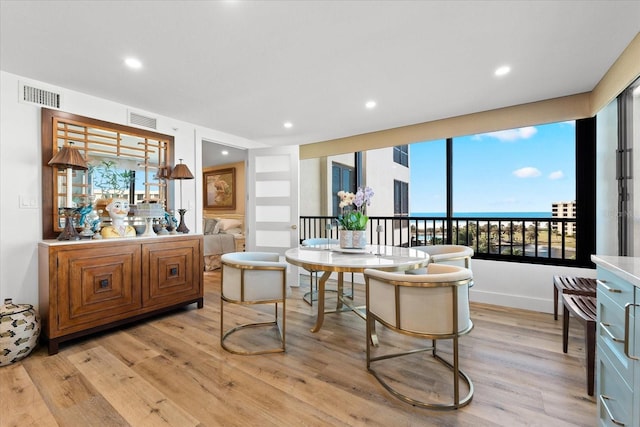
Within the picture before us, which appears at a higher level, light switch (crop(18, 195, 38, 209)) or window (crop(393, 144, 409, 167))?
window (crop(393, 144, 409, 167))

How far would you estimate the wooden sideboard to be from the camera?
2.26 metres

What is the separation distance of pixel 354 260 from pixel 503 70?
2.08m

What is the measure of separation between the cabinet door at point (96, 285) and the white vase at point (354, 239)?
206 cm

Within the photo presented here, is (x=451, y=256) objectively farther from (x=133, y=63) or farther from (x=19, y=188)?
(x=19, y=188)

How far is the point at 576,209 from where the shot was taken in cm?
306

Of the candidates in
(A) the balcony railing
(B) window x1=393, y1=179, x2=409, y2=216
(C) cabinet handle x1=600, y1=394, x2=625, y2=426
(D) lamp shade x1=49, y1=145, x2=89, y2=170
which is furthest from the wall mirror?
(B) window x1=393, y1=179, x2=409, y2=216

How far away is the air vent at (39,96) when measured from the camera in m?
2.45

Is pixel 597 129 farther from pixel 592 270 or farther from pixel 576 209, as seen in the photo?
pixel 592 270

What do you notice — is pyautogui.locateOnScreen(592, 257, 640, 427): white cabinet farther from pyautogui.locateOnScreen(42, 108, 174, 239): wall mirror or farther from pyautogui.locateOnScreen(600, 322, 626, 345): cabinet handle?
Result: pyautogui.locateOnScreen(42, 108, 174, 239): wall mirror

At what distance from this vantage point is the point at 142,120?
3295 mm

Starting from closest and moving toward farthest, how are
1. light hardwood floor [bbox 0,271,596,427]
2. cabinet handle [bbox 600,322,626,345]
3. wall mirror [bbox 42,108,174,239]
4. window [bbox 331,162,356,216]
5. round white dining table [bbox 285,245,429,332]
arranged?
cabinet handle [bbox 600,322,626,345]
light hardwood floor [bbox 0,271,596,427]
round white dining table [bbox 285,245,429,332]
wall mirror [bbox 42,108,174,239]
window [bbox 331,162,356,216]

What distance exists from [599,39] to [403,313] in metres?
2.36

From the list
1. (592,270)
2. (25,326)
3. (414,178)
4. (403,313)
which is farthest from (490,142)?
(25,326)

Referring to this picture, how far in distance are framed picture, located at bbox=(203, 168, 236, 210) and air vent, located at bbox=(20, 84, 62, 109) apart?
425 cm
